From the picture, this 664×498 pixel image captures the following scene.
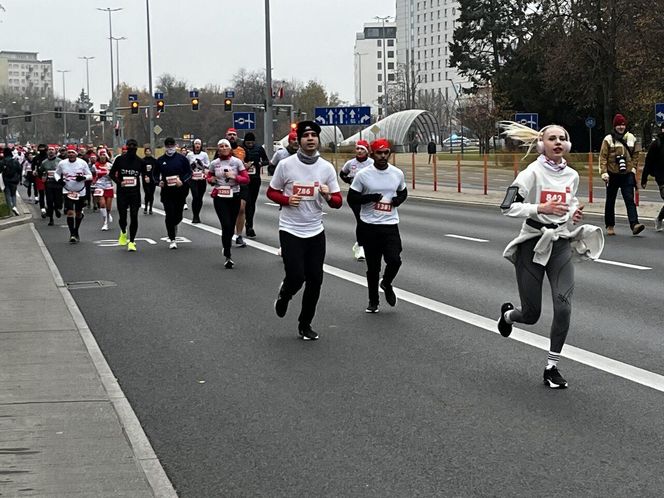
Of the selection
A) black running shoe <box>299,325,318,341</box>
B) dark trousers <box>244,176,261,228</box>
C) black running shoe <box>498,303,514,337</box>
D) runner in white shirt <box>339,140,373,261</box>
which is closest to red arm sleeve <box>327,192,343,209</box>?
black running shoe <box>299,325,318,341</box>

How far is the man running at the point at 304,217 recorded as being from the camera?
→ 9969mm

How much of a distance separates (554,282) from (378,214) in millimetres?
3672

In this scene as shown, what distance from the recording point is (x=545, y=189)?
792 cm

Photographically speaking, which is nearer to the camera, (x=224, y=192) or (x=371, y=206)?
(x=371, y=206)

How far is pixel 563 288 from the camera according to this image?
787 cm

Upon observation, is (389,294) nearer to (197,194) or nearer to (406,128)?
(197,194)

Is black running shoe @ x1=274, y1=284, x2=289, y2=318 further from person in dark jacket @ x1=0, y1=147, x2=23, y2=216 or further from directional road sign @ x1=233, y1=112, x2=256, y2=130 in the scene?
directional road sign @ x1=233, y1=112, x2=256, y2=130

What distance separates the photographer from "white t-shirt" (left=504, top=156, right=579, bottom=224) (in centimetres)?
790

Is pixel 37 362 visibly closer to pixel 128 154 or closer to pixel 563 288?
pixel 563 288

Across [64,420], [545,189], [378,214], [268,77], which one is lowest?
[64,420]

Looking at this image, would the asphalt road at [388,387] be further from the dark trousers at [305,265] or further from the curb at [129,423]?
the dark trousers at [305,265]

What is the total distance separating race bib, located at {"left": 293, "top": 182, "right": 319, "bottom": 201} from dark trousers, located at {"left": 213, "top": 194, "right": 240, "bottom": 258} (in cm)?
642

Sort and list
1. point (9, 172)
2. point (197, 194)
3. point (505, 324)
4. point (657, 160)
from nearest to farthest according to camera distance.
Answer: point (505, 324), point (657, 160), point (197, 194), point (9, 172)

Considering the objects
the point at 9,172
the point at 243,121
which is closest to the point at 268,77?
the point at 243,121
